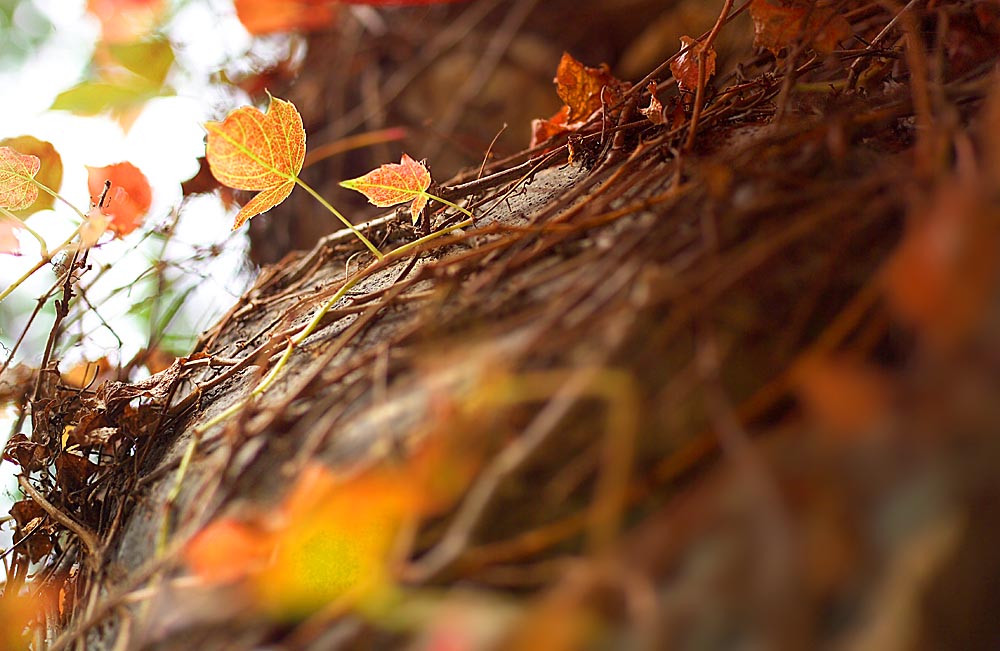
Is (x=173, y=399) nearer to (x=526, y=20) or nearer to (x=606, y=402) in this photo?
(x=606, y=402)

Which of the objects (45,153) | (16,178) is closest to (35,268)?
(16,178)

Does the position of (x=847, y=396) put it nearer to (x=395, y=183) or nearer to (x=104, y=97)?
(x=395, y=183)

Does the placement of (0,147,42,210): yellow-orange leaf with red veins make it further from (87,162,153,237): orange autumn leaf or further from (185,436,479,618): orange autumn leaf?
(185,436,479,618): orange autumn leaf

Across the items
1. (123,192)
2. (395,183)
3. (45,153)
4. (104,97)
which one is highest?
(104,97)

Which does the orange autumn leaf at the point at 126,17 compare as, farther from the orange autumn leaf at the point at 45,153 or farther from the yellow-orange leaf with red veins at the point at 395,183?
the yellow-orange leaf with red veins at the point at 395,183

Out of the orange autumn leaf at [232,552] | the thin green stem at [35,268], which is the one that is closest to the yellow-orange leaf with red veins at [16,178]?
the thin green stem at [35,268]
